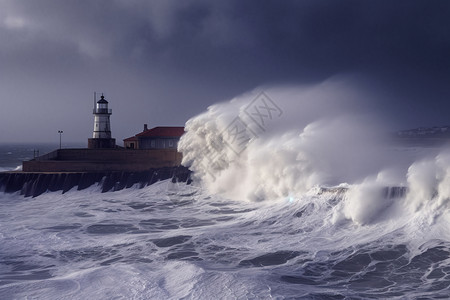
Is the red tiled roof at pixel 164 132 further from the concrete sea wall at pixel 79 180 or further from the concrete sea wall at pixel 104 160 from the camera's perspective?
the concrete sea wall at pixel 79 180

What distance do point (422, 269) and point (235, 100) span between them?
1599cm

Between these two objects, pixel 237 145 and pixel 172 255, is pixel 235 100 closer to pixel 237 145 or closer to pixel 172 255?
pixel 237 145

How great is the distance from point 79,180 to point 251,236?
503 inches

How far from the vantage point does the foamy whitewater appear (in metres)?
7.09

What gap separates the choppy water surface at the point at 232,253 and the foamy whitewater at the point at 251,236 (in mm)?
32

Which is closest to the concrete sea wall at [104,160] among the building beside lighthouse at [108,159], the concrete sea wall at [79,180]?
the building beside lighthouse at [108,159]

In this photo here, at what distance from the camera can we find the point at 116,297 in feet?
21.6

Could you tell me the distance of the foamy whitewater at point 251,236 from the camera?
709 centimetres

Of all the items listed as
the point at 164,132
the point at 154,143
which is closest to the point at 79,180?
the point at 154,143

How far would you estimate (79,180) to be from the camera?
68.3 ft

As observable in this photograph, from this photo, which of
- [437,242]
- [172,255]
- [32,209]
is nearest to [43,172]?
[32,209]

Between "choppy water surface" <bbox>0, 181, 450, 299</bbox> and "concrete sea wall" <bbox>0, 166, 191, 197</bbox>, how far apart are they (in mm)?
5865

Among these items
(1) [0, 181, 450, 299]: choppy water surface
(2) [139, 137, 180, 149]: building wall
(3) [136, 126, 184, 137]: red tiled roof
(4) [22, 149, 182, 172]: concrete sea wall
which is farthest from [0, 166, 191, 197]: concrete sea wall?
(3) [136, 126, 184, 137]: red tiled roof

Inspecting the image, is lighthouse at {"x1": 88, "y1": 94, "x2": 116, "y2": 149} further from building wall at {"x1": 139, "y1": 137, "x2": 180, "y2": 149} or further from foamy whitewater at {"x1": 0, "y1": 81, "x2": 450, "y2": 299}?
foamy whitewater at {"x1": 0, "y1": 81, "x2": 450, "y2": 299}
